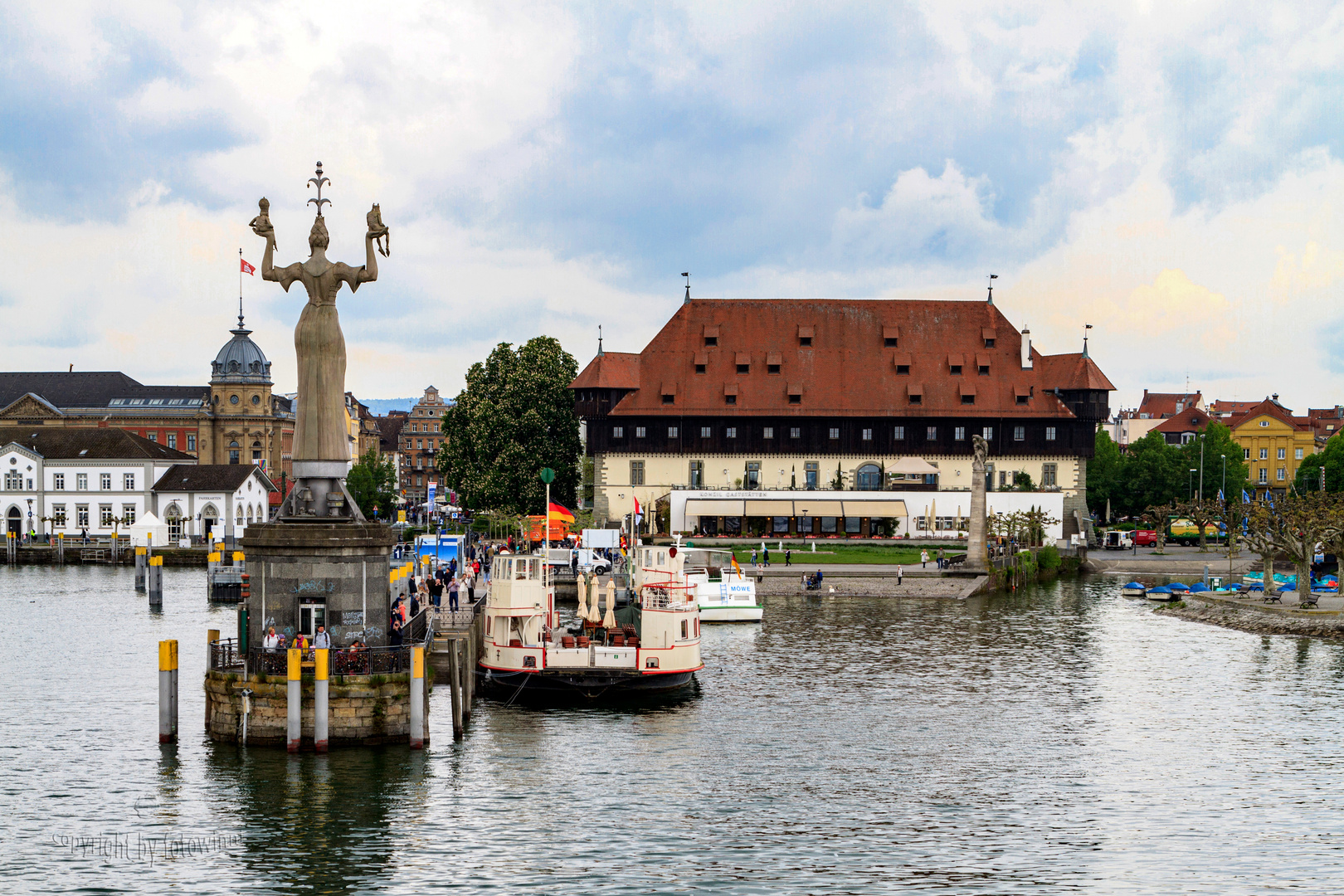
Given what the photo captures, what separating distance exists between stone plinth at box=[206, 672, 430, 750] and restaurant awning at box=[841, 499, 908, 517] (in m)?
71.5

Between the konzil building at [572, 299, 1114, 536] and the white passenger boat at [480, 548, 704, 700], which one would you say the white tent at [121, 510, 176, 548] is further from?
the white passenger boat at [480, 548, 704, 700]

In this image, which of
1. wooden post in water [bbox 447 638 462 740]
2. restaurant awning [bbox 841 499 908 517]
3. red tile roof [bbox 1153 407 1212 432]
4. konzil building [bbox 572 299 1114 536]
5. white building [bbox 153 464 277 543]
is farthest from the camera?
red tile roof [bbox 1153 407 1212 432]

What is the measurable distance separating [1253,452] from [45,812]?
15899 cm

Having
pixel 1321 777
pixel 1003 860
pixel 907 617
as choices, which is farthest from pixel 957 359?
pixel 1003 860

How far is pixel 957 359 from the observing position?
114562 mm

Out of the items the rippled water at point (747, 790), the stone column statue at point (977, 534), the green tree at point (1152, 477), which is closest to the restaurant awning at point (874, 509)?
the stone column statue at point (977, 534)

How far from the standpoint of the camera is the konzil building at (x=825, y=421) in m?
110

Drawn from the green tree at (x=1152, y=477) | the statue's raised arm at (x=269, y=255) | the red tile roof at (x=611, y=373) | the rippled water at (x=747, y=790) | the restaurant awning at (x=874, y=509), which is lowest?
the rippled water at (x=747, y=790)

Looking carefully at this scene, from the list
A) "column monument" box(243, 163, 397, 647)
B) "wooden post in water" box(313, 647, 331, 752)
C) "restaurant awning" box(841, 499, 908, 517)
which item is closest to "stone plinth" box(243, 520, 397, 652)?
"column monument" box(243, 163, 397, 647)

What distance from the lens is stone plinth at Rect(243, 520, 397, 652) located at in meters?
35.3

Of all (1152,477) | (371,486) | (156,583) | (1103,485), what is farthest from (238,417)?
(1152,477)

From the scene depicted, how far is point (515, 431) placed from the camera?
107m

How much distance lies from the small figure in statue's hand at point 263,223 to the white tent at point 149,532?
78.3 metres

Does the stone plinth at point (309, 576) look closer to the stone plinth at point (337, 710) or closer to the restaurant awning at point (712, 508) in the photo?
the stone plinth at point (337, 710)
